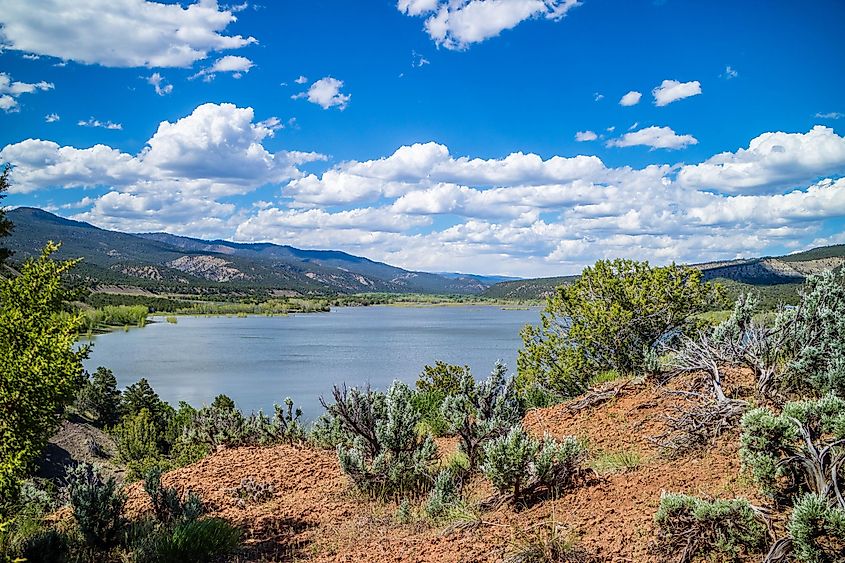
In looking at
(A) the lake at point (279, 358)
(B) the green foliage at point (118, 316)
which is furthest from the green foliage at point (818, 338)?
(B) the green foliage at point (118, 316)

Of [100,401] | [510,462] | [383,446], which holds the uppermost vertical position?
[510,462]

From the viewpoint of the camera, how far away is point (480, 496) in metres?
6.90

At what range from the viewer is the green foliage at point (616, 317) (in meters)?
15.5

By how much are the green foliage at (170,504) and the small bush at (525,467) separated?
347 centimetres

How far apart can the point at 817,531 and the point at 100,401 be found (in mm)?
37553

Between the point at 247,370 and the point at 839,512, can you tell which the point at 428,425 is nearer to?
the point at 839,512

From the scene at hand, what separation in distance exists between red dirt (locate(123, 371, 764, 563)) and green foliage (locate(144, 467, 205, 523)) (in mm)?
446

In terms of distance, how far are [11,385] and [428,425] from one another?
7.23 m

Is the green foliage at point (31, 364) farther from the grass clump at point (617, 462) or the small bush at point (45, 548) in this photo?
the grass clump at point (617, 462)

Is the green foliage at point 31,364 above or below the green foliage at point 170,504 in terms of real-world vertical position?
above

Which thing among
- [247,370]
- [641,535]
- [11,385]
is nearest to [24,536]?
[11,385]

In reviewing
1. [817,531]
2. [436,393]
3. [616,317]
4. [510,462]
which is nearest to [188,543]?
[510,462]

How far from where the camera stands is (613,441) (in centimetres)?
793

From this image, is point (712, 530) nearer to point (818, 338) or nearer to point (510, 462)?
point (510, 462)
